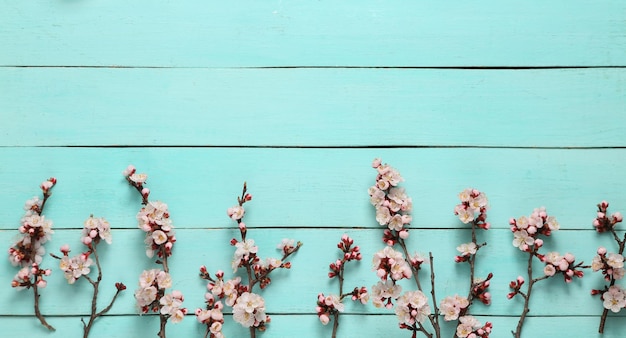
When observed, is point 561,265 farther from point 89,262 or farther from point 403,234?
point 89,262

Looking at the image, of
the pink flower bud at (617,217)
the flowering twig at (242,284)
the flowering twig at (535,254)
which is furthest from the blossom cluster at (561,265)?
the flowering twig at (242,284)

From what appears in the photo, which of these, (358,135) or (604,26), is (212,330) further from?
(604,26)

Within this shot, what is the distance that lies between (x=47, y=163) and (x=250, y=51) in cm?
43

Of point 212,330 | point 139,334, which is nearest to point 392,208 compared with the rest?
point 212,330

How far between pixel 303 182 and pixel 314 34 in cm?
28

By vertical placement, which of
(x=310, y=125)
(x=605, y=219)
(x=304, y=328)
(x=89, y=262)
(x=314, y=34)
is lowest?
(x=304, y=328)

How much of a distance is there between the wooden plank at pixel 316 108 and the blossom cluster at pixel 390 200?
2.4 inches

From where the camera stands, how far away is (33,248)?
111cm

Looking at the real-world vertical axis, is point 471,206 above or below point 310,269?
above

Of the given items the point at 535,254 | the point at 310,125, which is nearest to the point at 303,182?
the point at 310,125

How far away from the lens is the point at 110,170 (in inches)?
44.4

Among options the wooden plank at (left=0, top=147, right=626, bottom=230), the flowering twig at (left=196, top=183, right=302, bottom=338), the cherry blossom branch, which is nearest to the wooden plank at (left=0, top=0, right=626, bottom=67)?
the wooden plank at (left=0, top=147, right=626, bottom=230)

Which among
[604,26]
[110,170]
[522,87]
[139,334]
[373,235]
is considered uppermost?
[604,26]

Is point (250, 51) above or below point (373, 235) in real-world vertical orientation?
above
